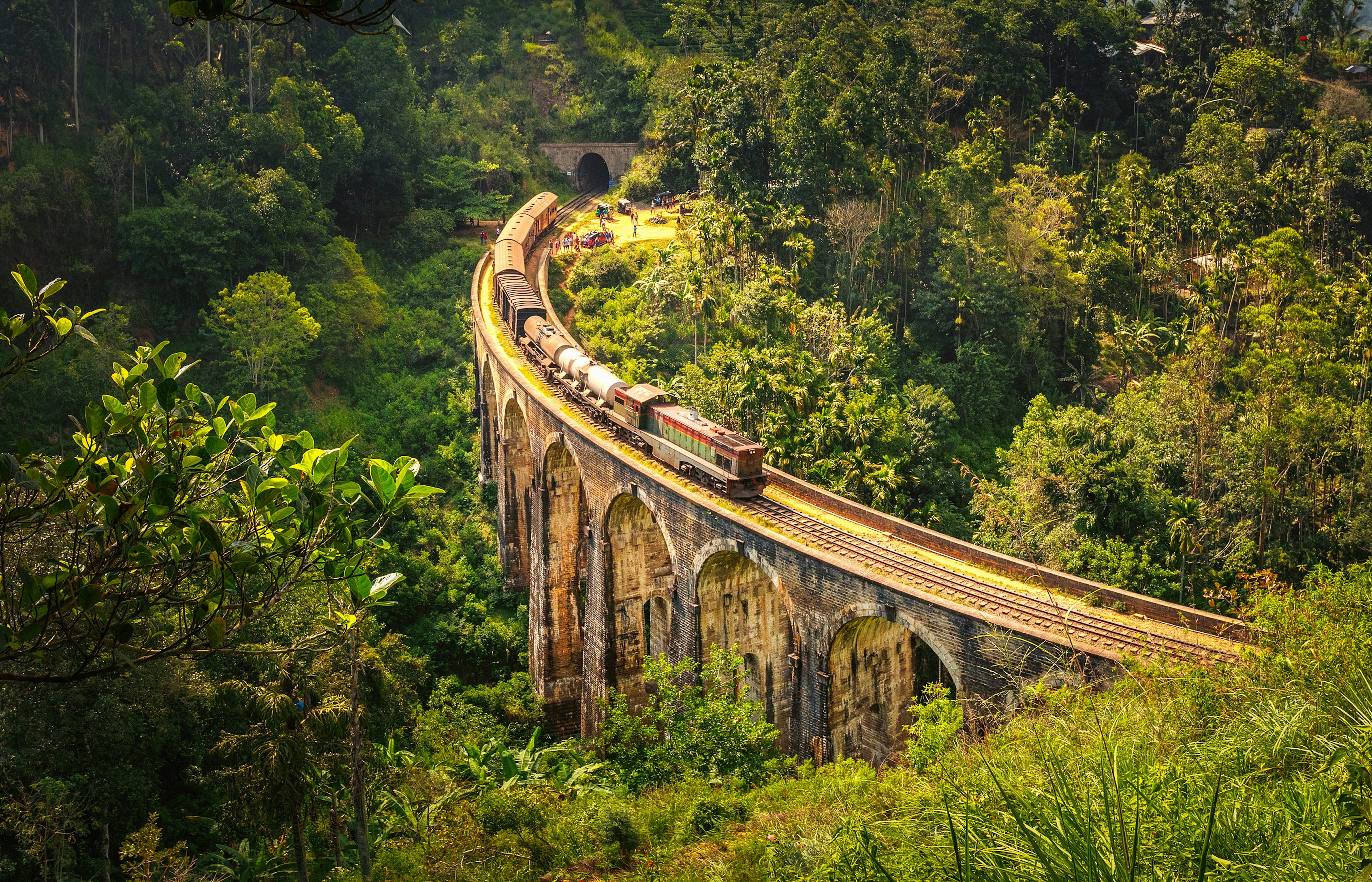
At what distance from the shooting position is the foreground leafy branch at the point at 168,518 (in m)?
7.98

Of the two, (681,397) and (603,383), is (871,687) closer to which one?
(603,383)

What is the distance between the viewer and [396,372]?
62031 millimetres

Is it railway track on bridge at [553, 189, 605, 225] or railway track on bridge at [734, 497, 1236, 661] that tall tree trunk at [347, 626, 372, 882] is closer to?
railway track on bridge at [734, 497, 1236, 661]

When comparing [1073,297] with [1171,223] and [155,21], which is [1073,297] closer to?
[1171,223]

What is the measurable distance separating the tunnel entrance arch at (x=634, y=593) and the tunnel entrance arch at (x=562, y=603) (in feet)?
11.6

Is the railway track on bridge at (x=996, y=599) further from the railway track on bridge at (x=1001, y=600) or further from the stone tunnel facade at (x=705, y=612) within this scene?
the stone tunnel facade at (x=705, y=612)

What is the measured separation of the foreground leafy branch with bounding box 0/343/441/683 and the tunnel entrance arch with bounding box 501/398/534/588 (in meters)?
35.1

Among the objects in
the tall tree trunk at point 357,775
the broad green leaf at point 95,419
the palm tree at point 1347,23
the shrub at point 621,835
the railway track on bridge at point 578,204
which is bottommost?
the shrub at point 621,835

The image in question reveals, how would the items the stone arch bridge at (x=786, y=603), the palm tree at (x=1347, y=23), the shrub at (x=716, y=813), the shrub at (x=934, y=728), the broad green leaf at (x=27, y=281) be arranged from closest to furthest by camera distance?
the broad green leaf at (x=27, y=281) < the shrub at (x=934, y=728) < the shrub at (x=716, y=813) < the stone arch bridge at (x=786, y=603) < the palm tree at (x=1347, y=23)

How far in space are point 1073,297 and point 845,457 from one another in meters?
23.4

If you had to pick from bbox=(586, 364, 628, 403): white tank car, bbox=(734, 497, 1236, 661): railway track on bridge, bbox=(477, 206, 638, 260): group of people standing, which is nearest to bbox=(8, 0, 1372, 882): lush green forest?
bbox=(477, 206, 638, 260): group of people standing

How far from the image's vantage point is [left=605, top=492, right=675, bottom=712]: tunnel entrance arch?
1426 inches

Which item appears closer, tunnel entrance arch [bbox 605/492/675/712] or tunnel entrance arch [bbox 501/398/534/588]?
tunnel entrance arch [bbox 605/492/675/712]

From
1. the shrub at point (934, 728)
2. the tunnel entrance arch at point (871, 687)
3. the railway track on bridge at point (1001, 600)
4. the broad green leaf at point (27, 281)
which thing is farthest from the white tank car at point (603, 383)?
the broad green leaf at point (27, 281)
